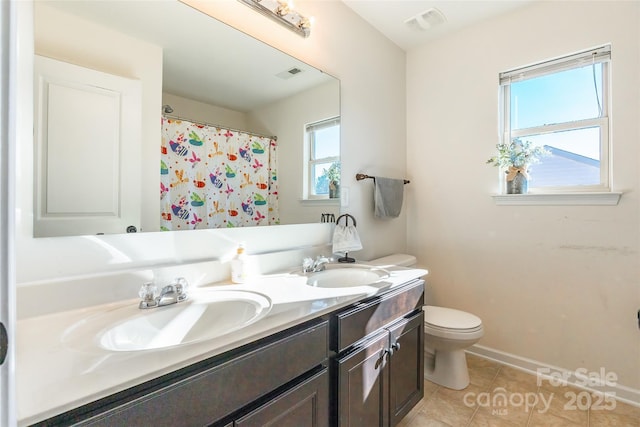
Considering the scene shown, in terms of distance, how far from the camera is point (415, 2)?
6.43 feet

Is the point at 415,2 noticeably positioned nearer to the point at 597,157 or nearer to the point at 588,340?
the point at 597,157

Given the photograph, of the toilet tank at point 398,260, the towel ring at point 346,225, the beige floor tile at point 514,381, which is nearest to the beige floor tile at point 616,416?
the beige floor tile at point 514,381

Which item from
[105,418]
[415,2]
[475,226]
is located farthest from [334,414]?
[415,2]

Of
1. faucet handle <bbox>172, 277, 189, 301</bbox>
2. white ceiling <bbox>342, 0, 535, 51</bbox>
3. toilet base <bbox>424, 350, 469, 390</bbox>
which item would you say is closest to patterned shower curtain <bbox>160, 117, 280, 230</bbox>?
faucet handle <bbox>172, 277, 189, 301</bbox>

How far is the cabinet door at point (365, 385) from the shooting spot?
3.55ft

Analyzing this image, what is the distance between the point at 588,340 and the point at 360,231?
1550 millimetres

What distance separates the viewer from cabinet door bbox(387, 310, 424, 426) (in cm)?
134

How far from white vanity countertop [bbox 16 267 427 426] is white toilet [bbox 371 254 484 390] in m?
1.10

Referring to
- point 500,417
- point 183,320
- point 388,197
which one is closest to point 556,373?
point 500,417

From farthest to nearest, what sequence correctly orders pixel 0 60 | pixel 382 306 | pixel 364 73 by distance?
pixel 364 73 < pixel 382 306 < pixel 0 60

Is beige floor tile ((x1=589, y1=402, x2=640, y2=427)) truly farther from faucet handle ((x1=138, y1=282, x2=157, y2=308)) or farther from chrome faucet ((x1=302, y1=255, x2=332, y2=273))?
faucet handle ((x1=138, y1=282, x2=157, y2=308))

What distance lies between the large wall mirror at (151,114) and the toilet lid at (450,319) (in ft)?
3.55

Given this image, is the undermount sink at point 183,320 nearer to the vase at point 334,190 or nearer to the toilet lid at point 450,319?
the vase at point 334,190

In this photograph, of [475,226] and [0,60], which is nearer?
[0,60]
